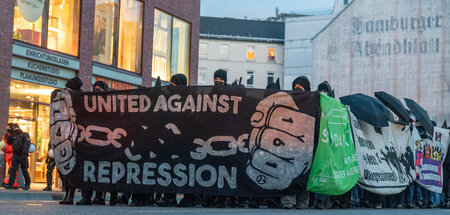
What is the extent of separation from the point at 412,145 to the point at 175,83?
5.82 meters

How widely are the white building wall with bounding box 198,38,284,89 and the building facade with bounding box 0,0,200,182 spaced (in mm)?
44820

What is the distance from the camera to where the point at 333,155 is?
1209 centimetres

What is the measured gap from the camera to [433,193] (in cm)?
1747

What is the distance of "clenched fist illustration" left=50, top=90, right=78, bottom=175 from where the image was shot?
39.7 ft

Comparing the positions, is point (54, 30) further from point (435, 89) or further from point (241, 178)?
point (435, 89)

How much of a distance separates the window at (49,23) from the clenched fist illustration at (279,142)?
1226cm

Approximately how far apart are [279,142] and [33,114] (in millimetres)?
13074

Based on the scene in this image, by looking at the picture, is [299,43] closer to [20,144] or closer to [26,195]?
[20,144]

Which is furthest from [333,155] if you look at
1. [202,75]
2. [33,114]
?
[202,75]

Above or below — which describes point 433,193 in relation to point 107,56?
below

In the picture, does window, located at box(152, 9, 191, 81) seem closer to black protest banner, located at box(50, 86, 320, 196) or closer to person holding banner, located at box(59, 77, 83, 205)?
person holding banner, located at box(59, 77, 83, 205)

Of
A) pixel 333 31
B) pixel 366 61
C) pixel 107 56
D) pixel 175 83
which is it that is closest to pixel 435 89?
pixel 366 61

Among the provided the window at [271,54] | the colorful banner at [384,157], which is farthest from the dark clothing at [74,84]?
the window at [271,54]

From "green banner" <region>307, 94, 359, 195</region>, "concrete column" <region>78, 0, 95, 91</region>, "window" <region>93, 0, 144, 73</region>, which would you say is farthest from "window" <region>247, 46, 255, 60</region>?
"green banner" <region>307, 94, 359, 195</region>
